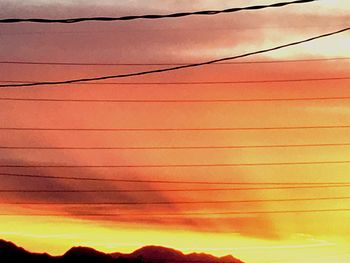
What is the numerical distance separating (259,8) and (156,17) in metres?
2.93

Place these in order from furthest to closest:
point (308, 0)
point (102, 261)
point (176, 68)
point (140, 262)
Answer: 1. point (102, 261)
2. point (140, 262)
3. point (176, 68)
4. point (308, 0)

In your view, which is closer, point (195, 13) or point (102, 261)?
point (195, 13)

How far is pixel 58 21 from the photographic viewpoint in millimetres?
29281

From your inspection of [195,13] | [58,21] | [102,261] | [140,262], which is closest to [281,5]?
[195,13]

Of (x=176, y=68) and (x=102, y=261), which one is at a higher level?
(x=102, y=261)

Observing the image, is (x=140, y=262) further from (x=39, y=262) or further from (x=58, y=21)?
(x=58, y=21)

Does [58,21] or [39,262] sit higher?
[39,262]

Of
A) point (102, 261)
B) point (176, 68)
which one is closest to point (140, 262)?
point (102, 261)

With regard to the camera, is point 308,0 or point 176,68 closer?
point 308,0

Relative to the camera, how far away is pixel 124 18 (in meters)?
28.8

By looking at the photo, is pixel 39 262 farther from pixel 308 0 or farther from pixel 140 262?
pixel 308 0

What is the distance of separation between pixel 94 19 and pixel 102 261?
169533mm

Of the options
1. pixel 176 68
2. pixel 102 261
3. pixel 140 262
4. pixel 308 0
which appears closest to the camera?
pixel 308 0

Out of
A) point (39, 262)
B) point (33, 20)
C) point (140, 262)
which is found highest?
point (39, 262)
